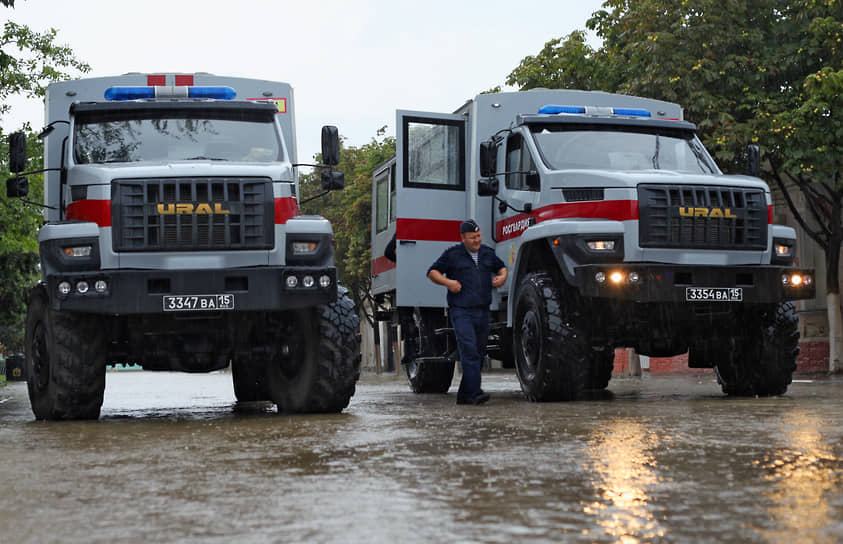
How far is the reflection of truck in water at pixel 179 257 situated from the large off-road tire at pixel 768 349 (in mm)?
4167

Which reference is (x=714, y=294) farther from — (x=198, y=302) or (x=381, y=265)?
(x=381, y=265)

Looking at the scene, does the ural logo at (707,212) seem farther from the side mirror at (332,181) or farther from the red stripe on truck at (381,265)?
the red stripe on truck at (381,265)

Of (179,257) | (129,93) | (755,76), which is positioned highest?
(755,76)

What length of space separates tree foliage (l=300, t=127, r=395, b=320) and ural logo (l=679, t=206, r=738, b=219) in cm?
2476

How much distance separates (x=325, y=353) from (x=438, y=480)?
4.69 meters

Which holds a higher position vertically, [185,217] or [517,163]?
[517,163]

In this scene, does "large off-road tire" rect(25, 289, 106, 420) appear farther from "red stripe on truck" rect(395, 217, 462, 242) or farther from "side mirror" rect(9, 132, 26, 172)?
"red stripe on truck" rect(395, 217, 462, 242)

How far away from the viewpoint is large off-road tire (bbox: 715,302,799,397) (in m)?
12.0

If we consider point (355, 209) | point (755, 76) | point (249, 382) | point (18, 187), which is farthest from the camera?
point (355, 209)

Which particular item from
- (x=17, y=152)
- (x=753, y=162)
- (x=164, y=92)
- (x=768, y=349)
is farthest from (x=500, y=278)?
(x=17, y=152)

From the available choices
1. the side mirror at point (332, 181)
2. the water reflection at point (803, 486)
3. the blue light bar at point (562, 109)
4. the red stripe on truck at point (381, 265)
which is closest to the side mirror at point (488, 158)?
the blue light bar at point (562, 109)

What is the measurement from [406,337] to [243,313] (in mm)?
5077

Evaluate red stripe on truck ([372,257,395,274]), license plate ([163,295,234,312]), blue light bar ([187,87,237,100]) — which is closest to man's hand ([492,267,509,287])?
license plate ([163,295,234,312])

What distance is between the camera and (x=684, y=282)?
→ 11.2 metres
